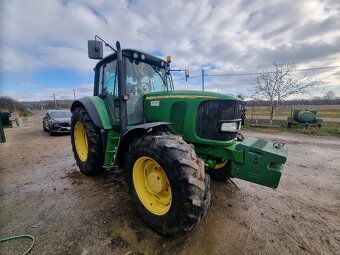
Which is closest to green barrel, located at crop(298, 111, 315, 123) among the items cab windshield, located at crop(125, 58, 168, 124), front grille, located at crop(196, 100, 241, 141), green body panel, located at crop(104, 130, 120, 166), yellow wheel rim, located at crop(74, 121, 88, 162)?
front grille, located at crop(196, 100, 241, 141)

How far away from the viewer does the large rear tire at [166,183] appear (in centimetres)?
216

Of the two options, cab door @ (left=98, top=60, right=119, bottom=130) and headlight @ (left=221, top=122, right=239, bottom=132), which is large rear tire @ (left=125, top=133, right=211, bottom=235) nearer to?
headlight @ (left=221, top=122, right=239, bottom=132)

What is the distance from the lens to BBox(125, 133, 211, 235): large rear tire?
2.16 metres

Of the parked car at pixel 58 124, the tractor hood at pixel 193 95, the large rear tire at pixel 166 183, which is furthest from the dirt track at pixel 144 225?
the parked car at pixel 58 124

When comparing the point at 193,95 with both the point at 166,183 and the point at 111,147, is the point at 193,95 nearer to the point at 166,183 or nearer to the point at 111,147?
the point at 166,183

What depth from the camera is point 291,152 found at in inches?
276

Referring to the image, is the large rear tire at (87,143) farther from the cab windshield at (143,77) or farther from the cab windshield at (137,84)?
the cab windshield at (143,77)

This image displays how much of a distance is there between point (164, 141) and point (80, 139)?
10.9 ft

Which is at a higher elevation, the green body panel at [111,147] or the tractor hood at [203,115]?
the tractor hood at [203,115]

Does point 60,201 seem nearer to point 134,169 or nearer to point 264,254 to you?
point 134,169

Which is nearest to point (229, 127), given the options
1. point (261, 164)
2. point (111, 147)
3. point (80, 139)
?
point (261, 164)

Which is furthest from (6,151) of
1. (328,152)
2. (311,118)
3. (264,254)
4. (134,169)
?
(311,118)

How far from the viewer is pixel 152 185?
8.72 feet

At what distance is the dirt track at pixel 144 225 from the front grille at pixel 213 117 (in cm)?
119
